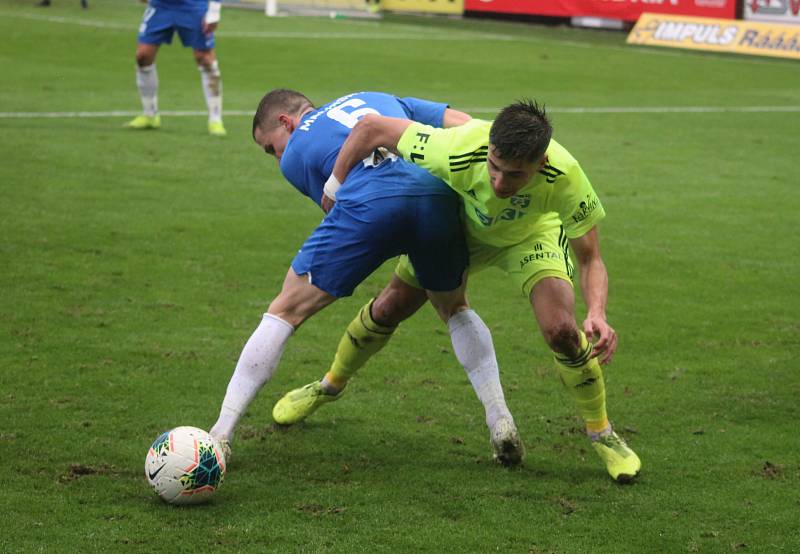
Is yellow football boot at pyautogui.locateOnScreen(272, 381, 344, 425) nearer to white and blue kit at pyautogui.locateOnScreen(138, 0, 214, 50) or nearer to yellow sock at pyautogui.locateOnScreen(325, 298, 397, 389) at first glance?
yellow sock at pyautogui.locateOnScreen(325, 298, 397, 389)

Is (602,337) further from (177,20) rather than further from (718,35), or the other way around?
(718,35)

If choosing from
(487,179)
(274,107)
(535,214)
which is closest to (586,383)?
(535,214)

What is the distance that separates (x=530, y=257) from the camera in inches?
212

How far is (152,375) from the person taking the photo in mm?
6371

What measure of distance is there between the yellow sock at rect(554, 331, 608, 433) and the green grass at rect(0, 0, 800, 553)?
0.70 ft

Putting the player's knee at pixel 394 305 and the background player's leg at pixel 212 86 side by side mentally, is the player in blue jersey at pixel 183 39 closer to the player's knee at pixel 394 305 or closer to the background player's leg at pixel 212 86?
the background player's leg at pixel 212 86

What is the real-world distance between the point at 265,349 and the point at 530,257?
120 cm

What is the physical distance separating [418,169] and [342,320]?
257 cm

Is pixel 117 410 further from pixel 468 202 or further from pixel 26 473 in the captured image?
pixel 468 202

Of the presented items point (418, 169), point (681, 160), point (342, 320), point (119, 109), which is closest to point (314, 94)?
point (119, 109)

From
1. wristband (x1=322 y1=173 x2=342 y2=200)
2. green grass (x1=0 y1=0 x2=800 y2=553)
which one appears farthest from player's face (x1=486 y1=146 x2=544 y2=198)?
green grass (x1=0 y1=0 x2=800 y2=553)

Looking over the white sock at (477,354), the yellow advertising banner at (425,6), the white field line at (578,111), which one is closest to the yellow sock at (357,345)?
the white sock at (477,354)

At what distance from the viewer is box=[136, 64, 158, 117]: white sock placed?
44.8ft

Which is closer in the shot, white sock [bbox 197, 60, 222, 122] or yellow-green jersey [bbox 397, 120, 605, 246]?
yellow-green jersey [bbox 397, 120, 605, 246]
